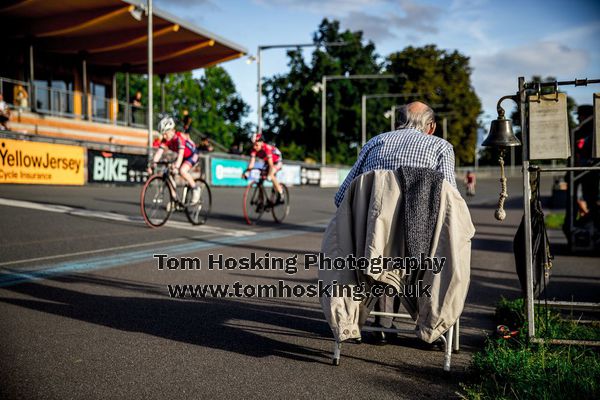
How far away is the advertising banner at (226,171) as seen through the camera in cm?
2929

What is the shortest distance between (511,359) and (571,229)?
25.2 ft

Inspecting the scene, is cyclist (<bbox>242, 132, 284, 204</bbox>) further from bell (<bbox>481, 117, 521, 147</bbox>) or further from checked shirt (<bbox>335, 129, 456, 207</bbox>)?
checked shirt (<bbox>335, 129, 456, 207</bbox>)

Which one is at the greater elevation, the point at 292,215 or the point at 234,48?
the point at 234,48

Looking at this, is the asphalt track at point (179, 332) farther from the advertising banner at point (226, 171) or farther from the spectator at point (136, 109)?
the spectator at point (136, 109)

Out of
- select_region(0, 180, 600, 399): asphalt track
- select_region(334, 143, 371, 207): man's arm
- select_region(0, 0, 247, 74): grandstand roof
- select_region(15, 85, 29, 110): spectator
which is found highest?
select_region(0, 0, 247, 74): grandstand roof

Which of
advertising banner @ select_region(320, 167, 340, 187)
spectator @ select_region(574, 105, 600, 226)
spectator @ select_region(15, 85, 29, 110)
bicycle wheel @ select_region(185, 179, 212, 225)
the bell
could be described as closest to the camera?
the bell

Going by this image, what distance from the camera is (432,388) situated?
3.62 metres

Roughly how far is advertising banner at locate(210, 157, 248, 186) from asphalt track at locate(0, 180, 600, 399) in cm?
1909

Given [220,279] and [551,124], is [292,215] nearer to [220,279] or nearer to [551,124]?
[220,279]

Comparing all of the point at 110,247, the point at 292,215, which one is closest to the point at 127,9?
the point at 292,215

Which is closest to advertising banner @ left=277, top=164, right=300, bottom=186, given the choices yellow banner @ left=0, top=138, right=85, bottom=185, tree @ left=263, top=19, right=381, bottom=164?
yellow banner @ left=0, top=138, right=85, bottom=185

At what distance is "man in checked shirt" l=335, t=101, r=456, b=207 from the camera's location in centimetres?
401

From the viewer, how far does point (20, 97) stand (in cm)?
2753

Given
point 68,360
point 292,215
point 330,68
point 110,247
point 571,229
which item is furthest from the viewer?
point 330,68
